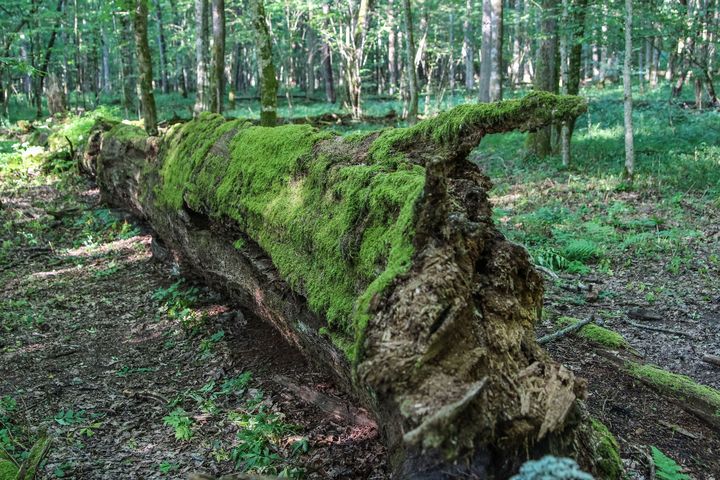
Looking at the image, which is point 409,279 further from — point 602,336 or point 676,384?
point 602,336

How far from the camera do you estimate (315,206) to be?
440cm

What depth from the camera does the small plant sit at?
4.30 m

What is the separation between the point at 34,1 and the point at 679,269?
2440 cm

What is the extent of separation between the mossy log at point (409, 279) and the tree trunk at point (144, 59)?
8.15 m

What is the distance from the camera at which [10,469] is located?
363 centimetres

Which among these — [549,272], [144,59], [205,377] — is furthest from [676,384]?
[144,59]

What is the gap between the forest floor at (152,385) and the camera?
13.0ft

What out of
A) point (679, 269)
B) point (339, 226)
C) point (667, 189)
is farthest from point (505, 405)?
point (667, 189)

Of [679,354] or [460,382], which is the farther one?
[679,354]

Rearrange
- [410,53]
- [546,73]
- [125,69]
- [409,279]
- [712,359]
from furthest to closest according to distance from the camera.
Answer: [125,69], [410,53], [546,73], [712,359], [409,279]

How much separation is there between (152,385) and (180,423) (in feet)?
3.42

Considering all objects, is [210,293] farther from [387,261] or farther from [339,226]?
[387,261]

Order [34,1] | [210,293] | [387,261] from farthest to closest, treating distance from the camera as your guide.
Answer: [34,1] < [210,293] < [387,261]

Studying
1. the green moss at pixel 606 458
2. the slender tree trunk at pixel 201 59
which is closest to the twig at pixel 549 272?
the green moss at pixel 606 458
